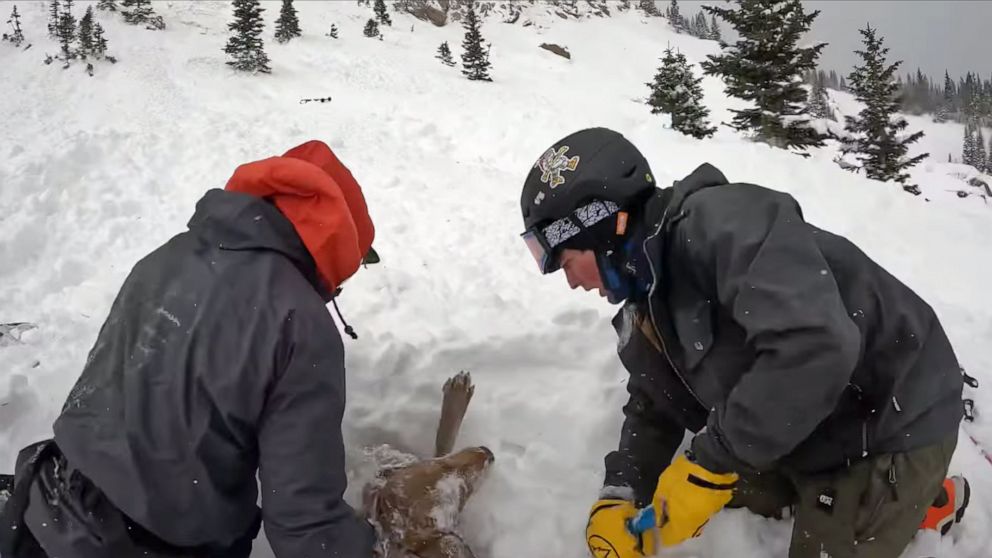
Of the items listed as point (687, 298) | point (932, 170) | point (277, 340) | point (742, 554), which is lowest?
point (932, 170)

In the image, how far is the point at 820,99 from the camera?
19.5 m

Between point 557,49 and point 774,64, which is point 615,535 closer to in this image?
point 774,64

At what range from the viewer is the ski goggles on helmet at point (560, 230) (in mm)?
1926

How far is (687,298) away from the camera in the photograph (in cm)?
188

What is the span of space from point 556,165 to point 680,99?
14694mm

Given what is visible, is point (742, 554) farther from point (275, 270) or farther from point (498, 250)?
point (498, 250)

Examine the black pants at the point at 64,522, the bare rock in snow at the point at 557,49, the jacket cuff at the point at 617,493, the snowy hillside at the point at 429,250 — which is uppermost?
the black pants at the point at 64,522

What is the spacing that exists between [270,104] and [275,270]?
9.65 meters

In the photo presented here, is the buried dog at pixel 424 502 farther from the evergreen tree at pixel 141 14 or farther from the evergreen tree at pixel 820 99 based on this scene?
the evergreen tree at pixel 141 14

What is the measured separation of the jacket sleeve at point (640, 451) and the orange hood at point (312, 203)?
4.77ft

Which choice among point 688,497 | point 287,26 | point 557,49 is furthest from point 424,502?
point 557,49

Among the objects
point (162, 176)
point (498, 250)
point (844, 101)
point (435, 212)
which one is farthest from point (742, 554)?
point (844, 101)

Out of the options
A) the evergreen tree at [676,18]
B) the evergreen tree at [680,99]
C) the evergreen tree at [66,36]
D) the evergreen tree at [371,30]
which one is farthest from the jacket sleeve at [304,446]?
the evergreen tree at [676,18]

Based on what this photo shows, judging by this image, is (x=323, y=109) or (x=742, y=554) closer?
(x=742, y=554)
